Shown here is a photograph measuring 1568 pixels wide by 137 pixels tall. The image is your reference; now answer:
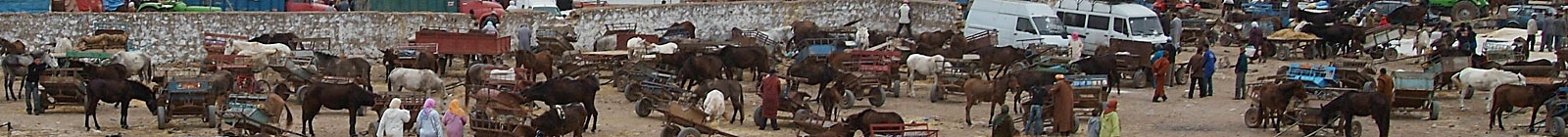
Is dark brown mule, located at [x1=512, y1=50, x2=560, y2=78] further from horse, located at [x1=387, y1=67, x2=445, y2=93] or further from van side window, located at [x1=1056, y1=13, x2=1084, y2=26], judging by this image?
van side window, located at [x1=1056, y1=13, x2=1084, y2=26]

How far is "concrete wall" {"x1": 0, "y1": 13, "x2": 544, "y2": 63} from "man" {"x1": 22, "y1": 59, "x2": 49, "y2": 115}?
449 inches

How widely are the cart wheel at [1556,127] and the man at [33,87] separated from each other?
45.8 feet

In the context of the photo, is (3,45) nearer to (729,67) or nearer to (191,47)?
(191,47)

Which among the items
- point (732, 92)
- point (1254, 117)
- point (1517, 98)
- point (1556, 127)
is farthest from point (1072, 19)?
point (1556, 127)

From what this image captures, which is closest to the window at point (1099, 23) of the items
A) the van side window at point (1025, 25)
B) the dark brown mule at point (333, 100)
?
the van side window at point (1025, 25)

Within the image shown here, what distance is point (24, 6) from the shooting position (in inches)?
1786

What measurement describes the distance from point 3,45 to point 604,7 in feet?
32.4

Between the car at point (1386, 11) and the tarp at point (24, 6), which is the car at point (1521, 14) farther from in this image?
the tarp at point (24, 6)

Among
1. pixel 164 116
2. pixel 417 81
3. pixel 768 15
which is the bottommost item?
pixel 164 116

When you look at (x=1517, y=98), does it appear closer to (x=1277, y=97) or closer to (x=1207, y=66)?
(x=1277, y=97)

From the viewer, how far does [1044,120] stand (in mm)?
29906

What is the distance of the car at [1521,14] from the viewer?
52.3 m

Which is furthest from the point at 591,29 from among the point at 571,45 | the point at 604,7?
the point at 571,45

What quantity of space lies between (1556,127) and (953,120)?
19.5ft
